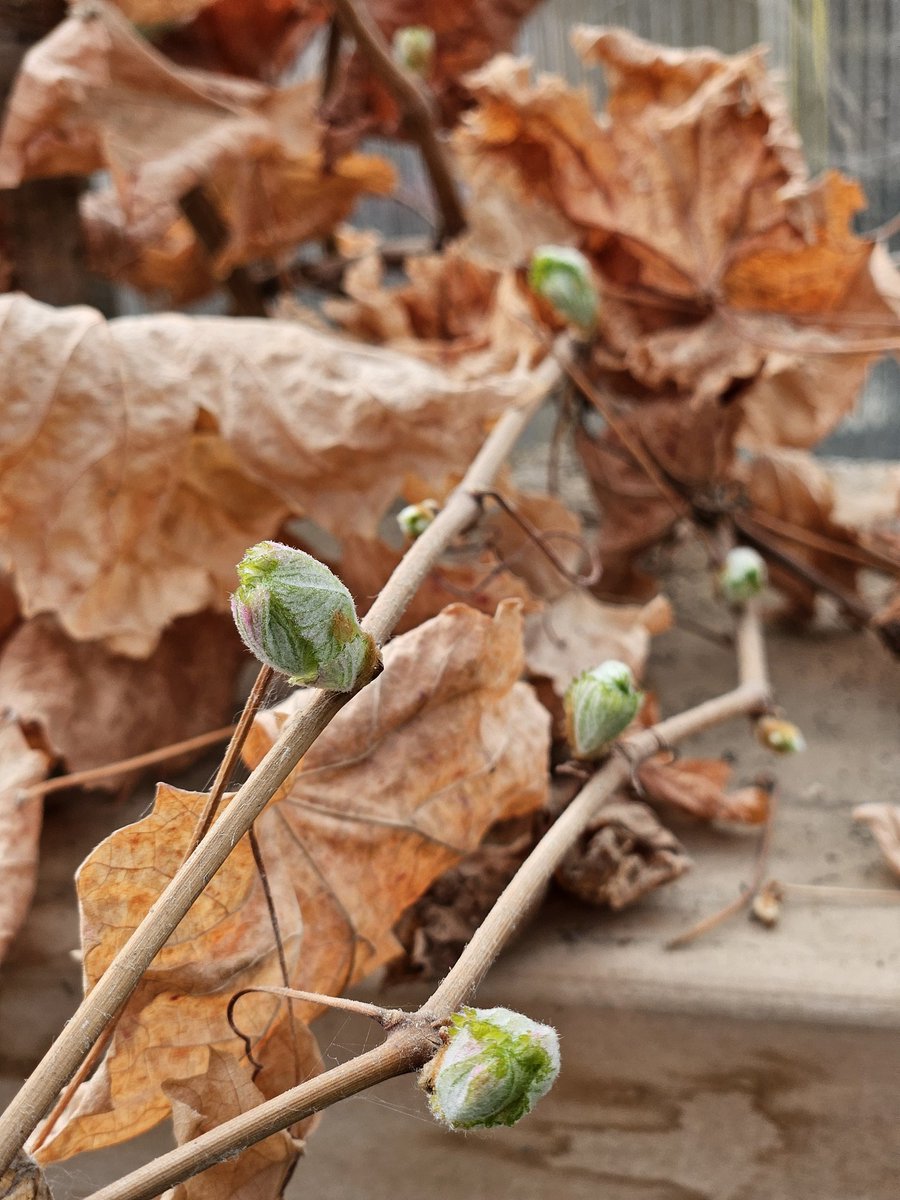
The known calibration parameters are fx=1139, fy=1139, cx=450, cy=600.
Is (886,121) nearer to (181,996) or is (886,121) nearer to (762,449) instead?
(762,449)

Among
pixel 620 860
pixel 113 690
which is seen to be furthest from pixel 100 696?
pixel 620 860

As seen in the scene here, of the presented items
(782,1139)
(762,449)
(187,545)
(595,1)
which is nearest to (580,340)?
(762,449)

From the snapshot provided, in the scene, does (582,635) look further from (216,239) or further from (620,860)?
(216,239)

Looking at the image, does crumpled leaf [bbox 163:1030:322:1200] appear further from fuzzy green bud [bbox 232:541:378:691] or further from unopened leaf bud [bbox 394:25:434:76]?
unopened leaf bud [bbox 394:25:434:76]

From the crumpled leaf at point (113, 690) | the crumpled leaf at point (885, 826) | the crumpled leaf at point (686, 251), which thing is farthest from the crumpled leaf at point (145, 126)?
the crumpled leaf at point (885, 826)

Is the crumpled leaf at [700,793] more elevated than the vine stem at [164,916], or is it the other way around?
the vine stem at [164,916]

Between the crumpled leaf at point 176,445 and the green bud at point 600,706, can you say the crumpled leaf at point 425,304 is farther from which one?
the green bud at point 600,706
